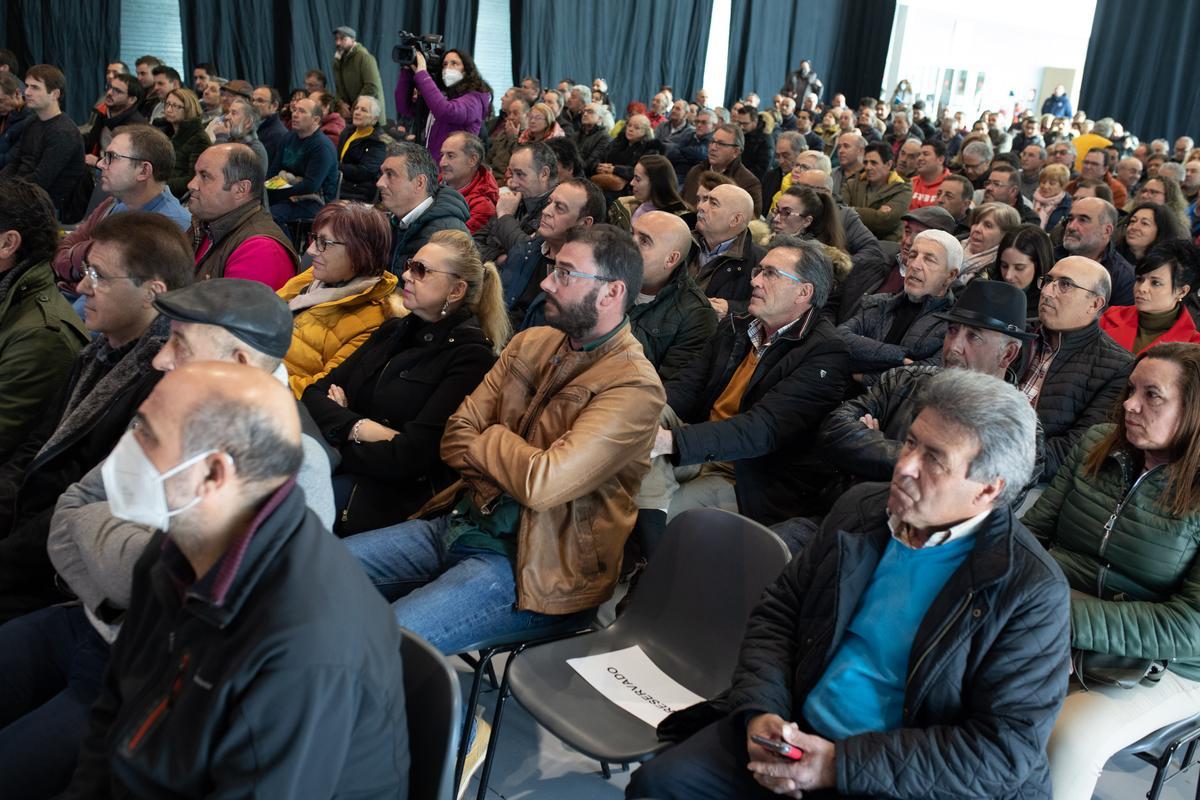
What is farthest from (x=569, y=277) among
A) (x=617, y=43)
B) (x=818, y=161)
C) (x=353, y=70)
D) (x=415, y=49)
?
(x=617, y=43)

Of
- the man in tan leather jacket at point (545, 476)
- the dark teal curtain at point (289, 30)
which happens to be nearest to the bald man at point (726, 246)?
the man in tan leather jacket at point (545, 476)

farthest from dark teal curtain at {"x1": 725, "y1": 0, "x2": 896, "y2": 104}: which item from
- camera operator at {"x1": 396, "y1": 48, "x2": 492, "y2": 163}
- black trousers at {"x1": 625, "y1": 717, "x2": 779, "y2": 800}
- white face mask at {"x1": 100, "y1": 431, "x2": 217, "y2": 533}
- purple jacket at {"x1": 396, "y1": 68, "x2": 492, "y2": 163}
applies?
white face mask at {"x1": 100, "y1": 431, "x2": 217, "y2": 533}

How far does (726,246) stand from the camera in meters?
4.57

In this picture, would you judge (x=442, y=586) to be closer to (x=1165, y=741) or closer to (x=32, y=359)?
(x=32, y=359)

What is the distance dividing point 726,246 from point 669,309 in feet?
3.15

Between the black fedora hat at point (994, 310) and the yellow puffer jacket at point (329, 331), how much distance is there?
1777 millimetres

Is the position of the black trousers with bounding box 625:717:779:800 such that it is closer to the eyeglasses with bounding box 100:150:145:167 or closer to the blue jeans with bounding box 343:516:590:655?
the blue jeans with bounding box 343:516:590:655

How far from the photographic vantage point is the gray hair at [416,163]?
14.3ft

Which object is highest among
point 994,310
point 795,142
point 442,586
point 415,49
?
point 415,49

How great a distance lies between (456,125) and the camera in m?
7.10

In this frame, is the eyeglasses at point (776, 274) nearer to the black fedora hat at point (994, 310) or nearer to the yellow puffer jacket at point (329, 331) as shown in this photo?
the black fedora hat at point (994, 310)

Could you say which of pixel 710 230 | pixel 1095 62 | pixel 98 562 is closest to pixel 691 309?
pixel 710 230

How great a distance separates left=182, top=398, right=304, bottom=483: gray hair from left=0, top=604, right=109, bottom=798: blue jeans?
70 centimetres

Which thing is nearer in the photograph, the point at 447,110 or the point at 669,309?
the point at 669,309
